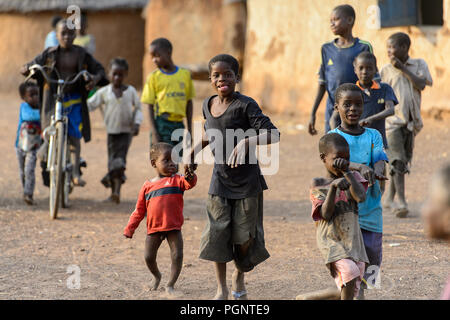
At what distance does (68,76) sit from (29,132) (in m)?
0.84

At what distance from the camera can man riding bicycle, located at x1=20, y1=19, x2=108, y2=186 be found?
7.58m

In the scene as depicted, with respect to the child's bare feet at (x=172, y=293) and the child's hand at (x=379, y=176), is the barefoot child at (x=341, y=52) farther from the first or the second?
the child's bare feet at (x=172, y=293)

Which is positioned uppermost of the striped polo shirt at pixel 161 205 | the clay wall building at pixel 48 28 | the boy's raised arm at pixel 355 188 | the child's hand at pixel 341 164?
the clay wall building at pixel 48 28

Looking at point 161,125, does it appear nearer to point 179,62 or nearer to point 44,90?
point 44,90

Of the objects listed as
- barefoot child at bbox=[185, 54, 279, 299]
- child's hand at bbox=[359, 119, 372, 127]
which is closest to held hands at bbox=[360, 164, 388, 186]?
barefoot child at bbox=[185, 54, 279, 299]

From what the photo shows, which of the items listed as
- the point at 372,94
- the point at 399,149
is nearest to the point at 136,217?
the point at 372,94

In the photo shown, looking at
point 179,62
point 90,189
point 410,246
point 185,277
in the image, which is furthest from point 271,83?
point 185,277

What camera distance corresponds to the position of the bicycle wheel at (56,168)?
7.20 m

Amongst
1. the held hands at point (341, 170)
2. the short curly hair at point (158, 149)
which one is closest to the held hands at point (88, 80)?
the short curly hair at point (158, 149)

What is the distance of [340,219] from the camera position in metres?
4.30

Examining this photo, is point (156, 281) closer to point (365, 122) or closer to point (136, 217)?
point (136, 217)

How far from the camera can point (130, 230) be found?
487 cm

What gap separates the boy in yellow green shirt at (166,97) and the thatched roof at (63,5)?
40.0ft

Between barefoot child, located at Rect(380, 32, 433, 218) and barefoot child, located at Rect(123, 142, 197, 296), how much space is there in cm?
299
